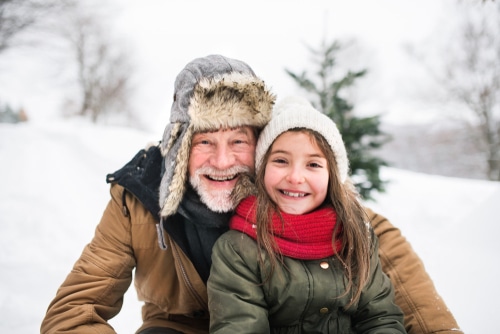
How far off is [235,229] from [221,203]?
0.57 ft

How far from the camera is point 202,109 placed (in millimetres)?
1813

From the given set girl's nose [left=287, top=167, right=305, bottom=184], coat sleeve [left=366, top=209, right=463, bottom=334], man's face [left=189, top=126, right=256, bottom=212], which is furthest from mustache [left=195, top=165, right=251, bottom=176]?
coat sleeve [left=366, top=209, right=463, bottom=334]

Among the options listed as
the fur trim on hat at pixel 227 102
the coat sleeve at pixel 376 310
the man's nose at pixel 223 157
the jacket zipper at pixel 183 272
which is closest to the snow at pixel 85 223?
the coat sleeve at pixel 376 310

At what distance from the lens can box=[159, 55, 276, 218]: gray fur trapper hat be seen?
71.2 inches

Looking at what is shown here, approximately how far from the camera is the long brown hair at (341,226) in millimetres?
1665

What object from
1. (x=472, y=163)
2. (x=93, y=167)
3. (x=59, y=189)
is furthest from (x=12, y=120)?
(x=472, y=163)

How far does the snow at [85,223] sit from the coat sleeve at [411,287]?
936mm

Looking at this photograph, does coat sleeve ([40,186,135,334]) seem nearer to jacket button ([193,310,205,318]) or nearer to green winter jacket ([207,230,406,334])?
jacket button ([193,310,205,318])

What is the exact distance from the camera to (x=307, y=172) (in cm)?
177

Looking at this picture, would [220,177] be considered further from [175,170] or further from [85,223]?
[85,223]

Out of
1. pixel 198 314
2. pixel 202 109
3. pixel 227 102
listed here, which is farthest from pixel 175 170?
pixel 198 314

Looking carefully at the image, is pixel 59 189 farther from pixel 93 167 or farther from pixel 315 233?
pixel 315 233

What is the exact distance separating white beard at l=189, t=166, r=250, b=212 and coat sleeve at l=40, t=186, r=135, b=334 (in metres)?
0.49

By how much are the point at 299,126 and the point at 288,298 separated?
900mm
